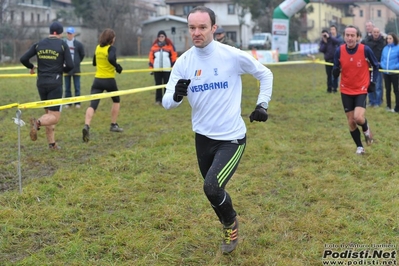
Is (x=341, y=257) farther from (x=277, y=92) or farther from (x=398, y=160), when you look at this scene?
(x=277, y=92)

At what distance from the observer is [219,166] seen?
4234mm

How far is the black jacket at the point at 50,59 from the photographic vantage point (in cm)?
809

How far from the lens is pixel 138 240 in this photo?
185 inches

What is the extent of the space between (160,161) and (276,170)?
5.50ft

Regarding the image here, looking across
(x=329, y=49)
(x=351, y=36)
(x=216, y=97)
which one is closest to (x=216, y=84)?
(x=216, y=97)

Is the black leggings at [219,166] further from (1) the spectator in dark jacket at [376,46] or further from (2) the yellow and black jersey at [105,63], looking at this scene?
(1) the spectator in dark jacket at [376,46]

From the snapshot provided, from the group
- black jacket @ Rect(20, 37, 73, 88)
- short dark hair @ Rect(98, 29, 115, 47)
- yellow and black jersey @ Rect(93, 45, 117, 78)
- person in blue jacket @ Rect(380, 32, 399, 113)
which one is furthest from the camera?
person in blue jacket @ Rect(380, 32, 399, 113)

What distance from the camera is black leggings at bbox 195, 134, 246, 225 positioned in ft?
13.8

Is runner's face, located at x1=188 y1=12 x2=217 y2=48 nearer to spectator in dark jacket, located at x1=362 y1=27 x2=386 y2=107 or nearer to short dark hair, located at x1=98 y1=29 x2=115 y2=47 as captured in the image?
short dark hair, located at x1=98 y1=29 x2=115 y2=47

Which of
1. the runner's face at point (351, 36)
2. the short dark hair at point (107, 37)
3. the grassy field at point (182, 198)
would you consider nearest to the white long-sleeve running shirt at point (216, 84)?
the grassy field at point (182, 198)

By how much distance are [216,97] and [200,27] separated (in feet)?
1.91

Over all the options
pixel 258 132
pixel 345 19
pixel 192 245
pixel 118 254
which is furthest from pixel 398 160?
pixel 345 19

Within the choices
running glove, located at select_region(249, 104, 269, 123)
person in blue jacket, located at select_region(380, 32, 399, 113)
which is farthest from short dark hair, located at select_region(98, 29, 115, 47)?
person in blue jacket, located at select_region(380, 32, 399, 113)

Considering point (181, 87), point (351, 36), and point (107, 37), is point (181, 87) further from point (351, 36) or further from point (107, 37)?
point (107, 37)
